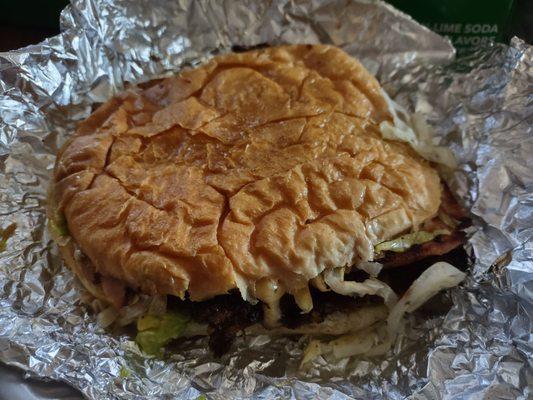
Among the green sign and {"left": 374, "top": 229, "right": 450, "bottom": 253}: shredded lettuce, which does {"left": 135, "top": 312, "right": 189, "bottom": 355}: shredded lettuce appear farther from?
the green sign

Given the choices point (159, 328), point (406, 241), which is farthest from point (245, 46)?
point (159, 328)

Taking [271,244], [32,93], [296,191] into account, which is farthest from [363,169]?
[32,93]

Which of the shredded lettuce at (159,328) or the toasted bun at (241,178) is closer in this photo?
the toasted bun at (241,178)

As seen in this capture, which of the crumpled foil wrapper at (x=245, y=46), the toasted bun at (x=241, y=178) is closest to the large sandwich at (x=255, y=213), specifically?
the toasted bun at (x=241, y=178)

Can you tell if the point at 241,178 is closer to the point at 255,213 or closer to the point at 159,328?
the point at 255,213

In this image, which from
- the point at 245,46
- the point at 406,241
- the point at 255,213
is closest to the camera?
the point at 255,213

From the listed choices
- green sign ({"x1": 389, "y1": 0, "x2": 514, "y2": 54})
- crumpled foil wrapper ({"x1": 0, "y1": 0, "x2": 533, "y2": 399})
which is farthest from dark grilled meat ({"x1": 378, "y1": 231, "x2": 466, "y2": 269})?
green sign ({"x1": 389, "y1": 0, "x2": 514, "y2": 54})

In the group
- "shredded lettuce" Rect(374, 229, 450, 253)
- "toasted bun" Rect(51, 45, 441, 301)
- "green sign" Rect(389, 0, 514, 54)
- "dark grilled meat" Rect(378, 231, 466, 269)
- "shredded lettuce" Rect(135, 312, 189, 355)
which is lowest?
"shredded lettuce" Rect(135, 312, 189, 355)

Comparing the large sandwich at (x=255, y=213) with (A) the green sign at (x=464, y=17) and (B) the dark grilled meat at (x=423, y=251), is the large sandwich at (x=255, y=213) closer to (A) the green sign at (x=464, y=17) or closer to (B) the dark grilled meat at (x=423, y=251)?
(B) the dark grilled meat at (x=423, y=251)
